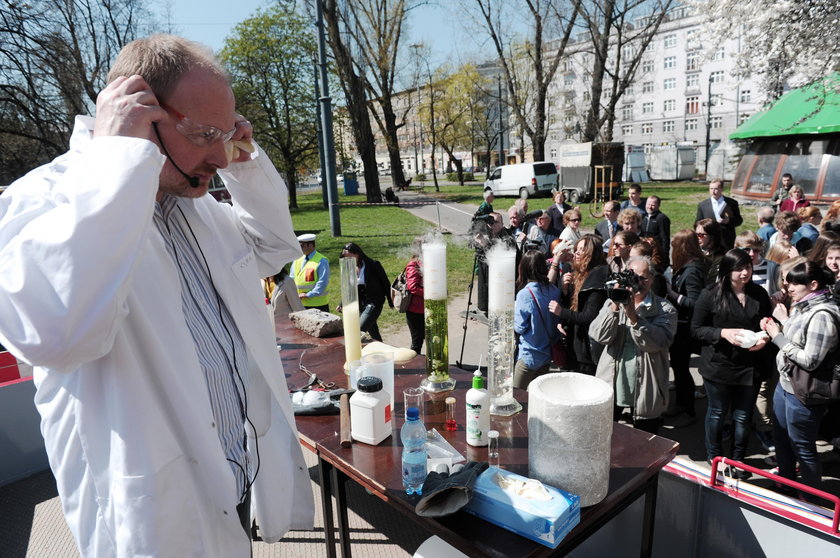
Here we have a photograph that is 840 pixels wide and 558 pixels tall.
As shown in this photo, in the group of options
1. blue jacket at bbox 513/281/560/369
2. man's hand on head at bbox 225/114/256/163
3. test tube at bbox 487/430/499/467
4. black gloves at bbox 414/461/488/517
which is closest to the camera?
man's hand on head at bbox 225/114/256/163

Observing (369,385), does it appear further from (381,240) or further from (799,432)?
(381,240)

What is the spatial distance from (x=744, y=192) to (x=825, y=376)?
1687 centimetres

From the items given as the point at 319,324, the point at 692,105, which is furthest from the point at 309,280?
the point at 692,105

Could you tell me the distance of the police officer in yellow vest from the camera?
5969 millimetres

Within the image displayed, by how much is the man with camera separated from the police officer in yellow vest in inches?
132

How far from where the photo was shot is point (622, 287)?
3.53 meters

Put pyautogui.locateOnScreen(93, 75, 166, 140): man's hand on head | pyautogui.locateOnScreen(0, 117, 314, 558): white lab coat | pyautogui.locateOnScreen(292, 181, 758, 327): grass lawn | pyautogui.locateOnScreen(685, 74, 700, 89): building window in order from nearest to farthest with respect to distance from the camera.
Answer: pyautogui.locateOnScreen(0, 117, 314, 558): white lab coat < pyautogui.locateOnScreen(93, 75, 166, 140): man's hand on head < pyautogui.locateOnScreen(292, 181, 758, 327): grass lawn < pyautogui.locateOnScreen(685, 74, 700, 89): building window

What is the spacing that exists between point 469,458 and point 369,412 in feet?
1.57

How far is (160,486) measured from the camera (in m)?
1.25

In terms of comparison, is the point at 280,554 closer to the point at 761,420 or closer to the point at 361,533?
the point at 361,533

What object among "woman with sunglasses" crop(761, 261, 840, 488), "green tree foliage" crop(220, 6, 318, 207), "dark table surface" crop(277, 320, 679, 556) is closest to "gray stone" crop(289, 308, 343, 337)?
"dark table surface" crop(277, 320, 679, 556)

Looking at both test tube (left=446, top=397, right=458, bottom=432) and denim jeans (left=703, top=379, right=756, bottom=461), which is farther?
denim jeans (left=703, top=379, right=756, bottom=461)

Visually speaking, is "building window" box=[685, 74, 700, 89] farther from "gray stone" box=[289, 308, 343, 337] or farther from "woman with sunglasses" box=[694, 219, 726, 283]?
"gray stone" box=[289, 308, 343, 337]

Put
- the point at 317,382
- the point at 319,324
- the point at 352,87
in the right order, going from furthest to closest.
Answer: the point at 352,87 < the point at 319,324 < the point at 317,382
